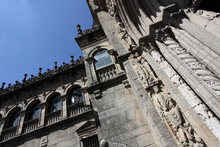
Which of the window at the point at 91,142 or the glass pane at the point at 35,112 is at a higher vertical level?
the glass pane at the point at 35,112

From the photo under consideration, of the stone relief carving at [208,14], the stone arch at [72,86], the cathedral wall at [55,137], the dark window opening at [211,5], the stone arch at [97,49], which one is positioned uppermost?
the stone arch at [97,49]

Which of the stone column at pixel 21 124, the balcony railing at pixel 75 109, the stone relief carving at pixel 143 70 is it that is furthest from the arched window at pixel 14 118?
the stone relief carving at pixel 143 70

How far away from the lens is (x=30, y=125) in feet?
32.3

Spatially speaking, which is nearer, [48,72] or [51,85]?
[51,85]

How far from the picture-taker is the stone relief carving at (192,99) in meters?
2.61

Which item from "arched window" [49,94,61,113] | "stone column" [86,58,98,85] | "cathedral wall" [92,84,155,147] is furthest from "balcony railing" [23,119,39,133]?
"cathedral wall" [92,84,155,147]

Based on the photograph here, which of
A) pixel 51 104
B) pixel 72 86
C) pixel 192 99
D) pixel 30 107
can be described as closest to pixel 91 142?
pixel 72 86

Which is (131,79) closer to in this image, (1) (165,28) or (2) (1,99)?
(1) (165,28)

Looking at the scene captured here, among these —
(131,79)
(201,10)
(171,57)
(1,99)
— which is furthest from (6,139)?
(201,10)

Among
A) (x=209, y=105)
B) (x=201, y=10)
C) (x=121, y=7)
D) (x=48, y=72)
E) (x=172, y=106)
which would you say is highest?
(x=48, y=72)

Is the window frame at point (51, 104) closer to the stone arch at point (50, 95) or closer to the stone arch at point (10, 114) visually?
the stone arch at point (50, 95)

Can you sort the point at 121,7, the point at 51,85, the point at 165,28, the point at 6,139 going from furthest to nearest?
the point at 51,85, the point at 6,139, the point at 121,7, the point at 165,28

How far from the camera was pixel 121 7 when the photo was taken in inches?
246

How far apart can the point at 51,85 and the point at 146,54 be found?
9026 millimetres
